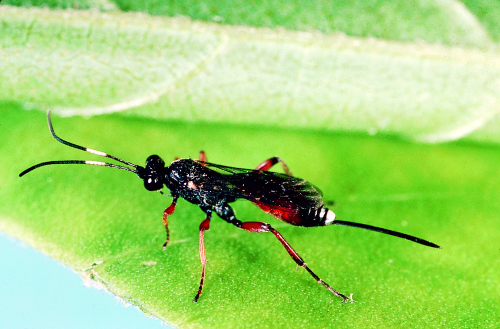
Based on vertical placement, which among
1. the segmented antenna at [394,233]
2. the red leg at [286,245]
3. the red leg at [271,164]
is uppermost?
the segmented antenna at [394,233]

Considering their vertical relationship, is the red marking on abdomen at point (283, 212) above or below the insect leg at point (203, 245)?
above

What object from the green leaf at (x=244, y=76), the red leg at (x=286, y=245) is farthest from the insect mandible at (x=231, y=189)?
the green leaf at (x=244, y=76)

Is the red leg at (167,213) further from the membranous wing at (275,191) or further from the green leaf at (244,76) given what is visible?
the green leaf at (244,76)

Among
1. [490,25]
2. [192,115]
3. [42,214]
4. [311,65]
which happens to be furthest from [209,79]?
[490,25]

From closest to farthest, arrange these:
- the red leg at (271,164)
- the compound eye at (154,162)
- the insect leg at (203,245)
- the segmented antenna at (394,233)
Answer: the insect leg at (203,245)
the segmented antenna at (394,233)
the compound eye at (154,162)
the red leg at (271,164)

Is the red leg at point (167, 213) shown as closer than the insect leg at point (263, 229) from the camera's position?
No

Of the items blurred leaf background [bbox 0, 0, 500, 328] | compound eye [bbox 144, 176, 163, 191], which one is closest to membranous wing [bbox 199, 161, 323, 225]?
blurred leaf background [bbox 0, 0, 500, 328]

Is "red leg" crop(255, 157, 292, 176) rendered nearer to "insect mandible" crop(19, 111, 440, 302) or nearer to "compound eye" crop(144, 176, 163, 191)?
"insect mandible" crop(19, 111, 440, 302)

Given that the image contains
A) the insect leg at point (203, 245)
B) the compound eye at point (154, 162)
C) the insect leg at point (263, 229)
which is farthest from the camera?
the compound eye at point (154, 162)
